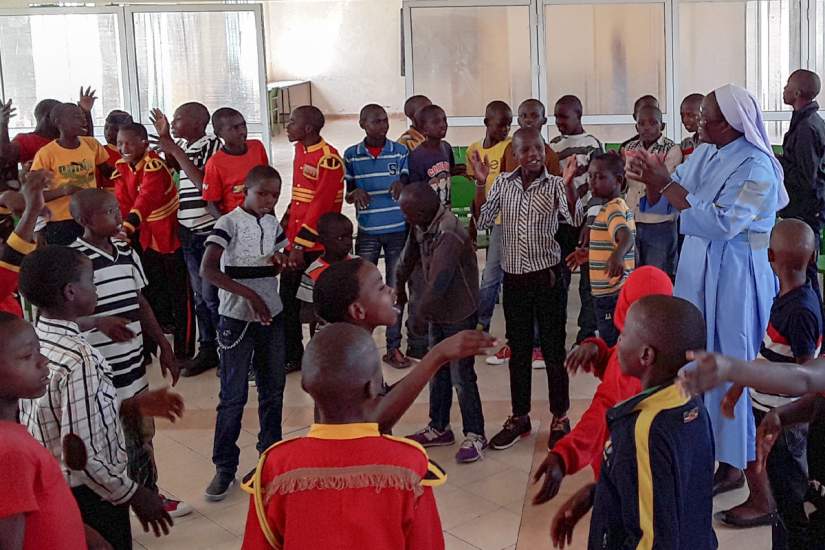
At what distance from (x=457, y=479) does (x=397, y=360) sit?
1863mm

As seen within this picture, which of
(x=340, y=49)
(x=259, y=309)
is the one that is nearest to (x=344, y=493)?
(x=259, y=309)

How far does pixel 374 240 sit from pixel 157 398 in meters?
3.49

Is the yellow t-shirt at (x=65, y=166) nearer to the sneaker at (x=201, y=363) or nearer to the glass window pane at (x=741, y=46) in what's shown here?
the sneaker at (x=201, y=363)

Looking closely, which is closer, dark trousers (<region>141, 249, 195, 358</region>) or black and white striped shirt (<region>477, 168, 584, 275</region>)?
black and white striped shirt (<region>477, 168, 584, 275</region>)

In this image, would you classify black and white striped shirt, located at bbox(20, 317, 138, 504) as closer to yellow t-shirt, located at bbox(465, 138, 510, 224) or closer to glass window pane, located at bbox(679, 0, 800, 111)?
yellow t-shirt, located at bbox(465, 138, 510, 224)

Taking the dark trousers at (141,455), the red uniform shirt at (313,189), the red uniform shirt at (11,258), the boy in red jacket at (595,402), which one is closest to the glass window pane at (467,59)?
the red uniform shirt at (313,189)

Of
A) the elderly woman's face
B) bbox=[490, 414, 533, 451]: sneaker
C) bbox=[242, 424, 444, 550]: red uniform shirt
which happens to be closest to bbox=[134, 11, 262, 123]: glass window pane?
bbox=[490, 414, 533, 451]: sneaker

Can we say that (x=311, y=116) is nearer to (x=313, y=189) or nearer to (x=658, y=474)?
(x=313, y=189)

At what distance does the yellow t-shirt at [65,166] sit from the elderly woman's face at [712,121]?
12.9ft

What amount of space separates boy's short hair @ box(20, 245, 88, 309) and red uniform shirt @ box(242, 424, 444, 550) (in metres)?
1.26

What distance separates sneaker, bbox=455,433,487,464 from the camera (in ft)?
16.1

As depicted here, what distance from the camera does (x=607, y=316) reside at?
5.35 metres

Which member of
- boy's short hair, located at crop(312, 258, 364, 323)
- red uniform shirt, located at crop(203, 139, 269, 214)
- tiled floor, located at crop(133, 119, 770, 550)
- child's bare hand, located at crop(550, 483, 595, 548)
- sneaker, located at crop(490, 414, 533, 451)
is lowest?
tiled floor, located at crop(133, 119, 770, 550)

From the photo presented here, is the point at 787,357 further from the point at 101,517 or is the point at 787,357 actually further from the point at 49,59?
the point at 49,59
